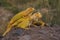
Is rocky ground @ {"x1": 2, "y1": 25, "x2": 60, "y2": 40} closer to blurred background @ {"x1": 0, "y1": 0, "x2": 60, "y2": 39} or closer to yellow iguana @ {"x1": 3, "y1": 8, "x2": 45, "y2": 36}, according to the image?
yellow iguana @ {"x1": 3, "y1": 8, "x2": 45, "y2": 36}

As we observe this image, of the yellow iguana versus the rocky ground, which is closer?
the rocky ground

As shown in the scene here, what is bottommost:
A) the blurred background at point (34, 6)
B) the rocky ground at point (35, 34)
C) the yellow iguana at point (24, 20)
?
the rocky ground at point (35, 34)

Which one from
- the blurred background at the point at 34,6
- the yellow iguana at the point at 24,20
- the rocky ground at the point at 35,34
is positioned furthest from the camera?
the blurred background at the point at 34,6

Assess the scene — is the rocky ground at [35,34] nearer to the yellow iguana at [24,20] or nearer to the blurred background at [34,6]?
the yellow iguana at [24,20]

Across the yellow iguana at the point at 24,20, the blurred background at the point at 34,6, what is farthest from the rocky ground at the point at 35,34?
the blurred background at the point at 34,6

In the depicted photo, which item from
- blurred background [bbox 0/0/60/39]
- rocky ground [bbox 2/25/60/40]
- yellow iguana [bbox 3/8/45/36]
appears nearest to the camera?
rocky ground [bbox 2/25/60/40]

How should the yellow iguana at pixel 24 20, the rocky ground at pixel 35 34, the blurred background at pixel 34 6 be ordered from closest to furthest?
1. the rocky ground at pixel 35 34
2. the yellow iguana at pixel 24 20
3. the blurred background at pixel 34 6

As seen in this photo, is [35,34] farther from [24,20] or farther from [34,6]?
[34,6]

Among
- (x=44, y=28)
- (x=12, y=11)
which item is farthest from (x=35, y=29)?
(x=12, y=11)

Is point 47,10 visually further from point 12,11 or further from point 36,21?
point 36,21

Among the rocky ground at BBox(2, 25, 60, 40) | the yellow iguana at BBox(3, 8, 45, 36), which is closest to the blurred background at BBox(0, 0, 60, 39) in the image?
the yellow iguana at BBox(3, 8, 45, 36)
